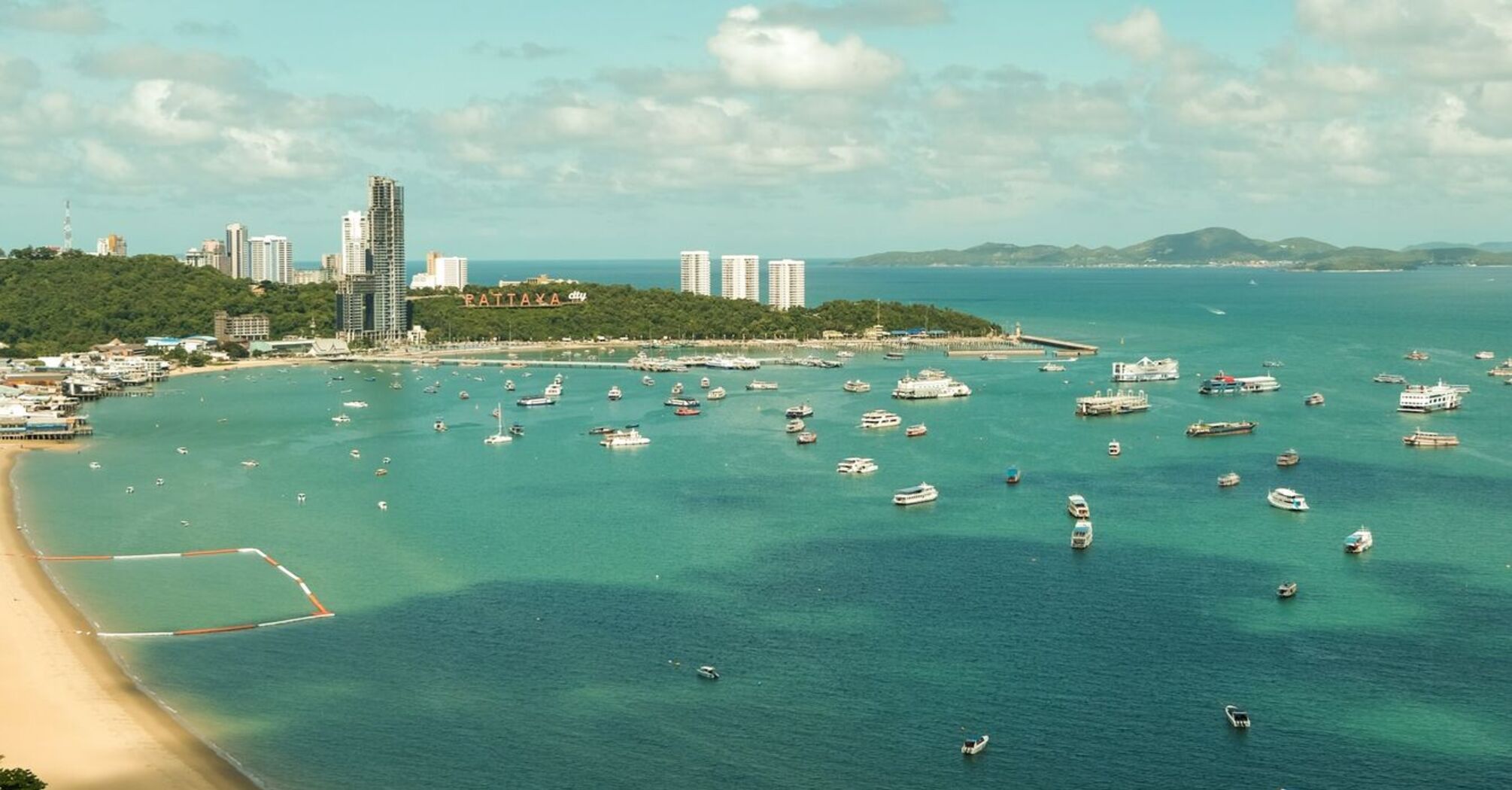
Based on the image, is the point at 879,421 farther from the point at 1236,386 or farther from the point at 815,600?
the point at 815,600

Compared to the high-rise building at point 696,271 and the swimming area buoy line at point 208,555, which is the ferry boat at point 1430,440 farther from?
the high-rise building at point 696,271

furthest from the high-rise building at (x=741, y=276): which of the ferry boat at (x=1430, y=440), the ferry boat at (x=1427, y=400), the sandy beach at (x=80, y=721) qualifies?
the sandy beach at (x=80, y=721)

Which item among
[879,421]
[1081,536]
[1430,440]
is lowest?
[1081,536]

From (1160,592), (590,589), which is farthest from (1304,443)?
(590,589)

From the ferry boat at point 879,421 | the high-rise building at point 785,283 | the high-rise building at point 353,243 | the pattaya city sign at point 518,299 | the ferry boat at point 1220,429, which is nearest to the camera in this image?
the ferry boat at point 1220,429

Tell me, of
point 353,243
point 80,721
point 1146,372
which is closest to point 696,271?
point 353,243

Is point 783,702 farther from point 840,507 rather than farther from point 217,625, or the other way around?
point 840,507
